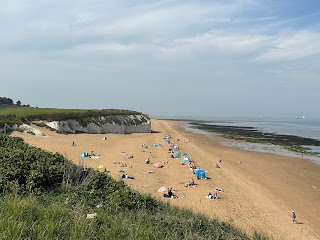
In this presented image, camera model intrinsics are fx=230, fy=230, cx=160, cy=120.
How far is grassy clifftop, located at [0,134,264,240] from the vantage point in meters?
4.08

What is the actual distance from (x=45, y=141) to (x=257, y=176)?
24.0 meters

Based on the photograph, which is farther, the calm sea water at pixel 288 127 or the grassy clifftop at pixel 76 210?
the calm sea water at pixel 288 127

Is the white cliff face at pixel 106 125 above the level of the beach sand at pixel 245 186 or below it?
above

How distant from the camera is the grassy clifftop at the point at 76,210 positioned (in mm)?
4082

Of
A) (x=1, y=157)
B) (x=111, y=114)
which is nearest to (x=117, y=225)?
(x=1, y=157)

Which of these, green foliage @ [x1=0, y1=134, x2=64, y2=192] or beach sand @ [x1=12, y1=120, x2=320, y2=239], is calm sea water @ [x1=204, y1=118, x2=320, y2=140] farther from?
green foliage @ [x1=0, y1=134, x2=64, y2=192]

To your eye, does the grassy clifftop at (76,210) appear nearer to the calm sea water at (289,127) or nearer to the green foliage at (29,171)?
the green foliage at (29,171)

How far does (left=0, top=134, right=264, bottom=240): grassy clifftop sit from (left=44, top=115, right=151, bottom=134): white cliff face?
2895 centimetres

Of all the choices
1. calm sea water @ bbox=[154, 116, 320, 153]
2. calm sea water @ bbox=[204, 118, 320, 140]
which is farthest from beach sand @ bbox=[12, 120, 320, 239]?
calm sea water @ bbox=[204, 118, 320, 140]

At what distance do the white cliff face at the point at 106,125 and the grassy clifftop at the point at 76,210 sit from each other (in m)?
28.9

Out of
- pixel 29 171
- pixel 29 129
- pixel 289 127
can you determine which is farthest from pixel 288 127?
pixel 29 171

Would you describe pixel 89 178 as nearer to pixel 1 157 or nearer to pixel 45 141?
pixel 1 157

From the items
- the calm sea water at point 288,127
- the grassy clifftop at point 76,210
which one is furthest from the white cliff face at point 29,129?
the calm sea water at point 288,127

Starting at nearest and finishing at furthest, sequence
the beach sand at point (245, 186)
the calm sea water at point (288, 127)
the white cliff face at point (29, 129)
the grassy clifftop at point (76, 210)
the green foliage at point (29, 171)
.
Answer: the grassy clifftop at point (76, 210), the green foliage at point (29, 171), the beach sand at point (245, 186), the white cliff face at point (29, 129), the calm sea water at point (288, 127)
